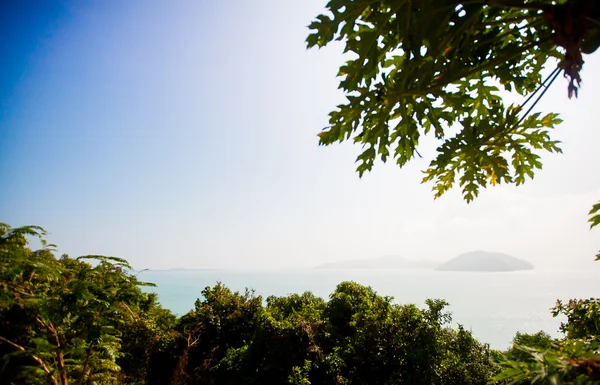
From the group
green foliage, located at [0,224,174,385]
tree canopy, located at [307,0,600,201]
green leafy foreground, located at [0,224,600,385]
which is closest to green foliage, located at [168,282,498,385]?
green leafy foreground, located at [0,224,600,385]

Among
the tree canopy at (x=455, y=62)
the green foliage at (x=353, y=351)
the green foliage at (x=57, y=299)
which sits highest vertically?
the tree canopy at (x=455, y=62)

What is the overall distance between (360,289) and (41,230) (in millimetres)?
8567

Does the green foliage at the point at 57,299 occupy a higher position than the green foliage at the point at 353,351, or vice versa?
the green foliage at the point at 57,299

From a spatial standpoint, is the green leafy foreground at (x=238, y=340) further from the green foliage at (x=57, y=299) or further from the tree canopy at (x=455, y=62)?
the tree canopy at (x=455, y=62)

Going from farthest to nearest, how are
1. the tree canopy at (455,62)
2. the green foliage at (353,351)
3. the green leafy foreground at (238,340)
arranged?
the green foliage at (353,351) → the green leafy foreground at (238,340) → the tree canopy at (455,62)

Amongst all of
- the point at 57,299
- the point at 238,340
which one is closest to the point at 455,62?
the point at 57,299

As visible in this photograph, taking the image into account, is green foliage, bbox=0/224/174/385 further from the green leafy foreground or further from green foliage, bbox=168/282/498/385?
green foliage, bbox=168/282/498/385

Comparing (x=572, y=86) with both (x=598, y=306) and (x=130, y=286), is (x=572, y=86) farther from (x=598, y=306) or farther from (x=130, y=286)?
(x=130, y=286)

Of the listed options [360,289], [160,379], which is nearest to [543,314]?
[360,289]

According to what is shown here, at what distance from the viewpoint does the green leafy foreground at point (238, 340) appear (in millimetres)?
3029

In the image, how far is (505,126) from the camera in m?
2.11

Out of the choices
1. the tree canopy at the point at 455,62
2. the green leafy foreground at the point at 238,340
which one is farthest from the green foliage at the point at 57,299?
the tree canopy at the point at 455,62

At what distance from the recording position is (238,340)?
9.23 metres

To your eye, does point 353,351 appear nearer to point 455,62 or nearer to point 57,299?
point 57,299
